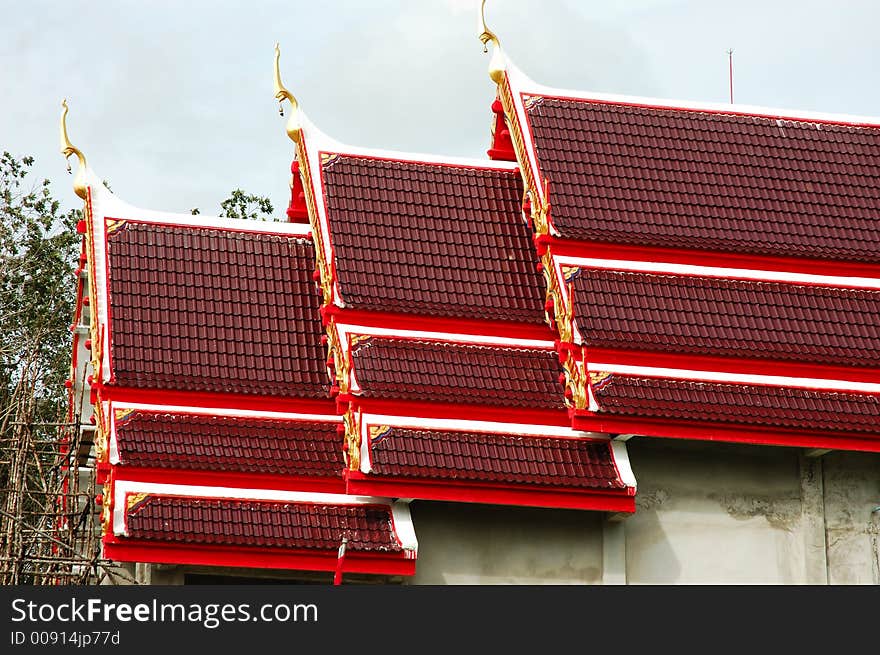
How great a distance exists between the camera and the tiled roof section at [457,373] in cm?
2166

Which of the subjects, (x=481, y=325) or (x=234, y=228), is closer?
(x=481, y=325)

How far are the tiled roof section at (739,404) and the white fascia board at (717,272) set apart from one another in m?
1.56

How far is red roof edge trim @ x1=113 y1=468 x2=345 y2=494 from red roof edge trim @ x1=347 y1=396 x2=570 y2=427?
0.90 meters

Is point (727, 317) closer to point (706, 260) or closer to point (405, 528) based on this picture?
point (706, 260)

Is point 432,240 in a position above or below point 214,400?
above

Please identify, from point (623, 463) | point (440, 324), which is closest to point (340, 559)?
point (440, 324)

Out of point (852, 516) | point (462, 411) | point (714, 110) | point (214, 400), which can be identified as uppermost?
point (714, 110)

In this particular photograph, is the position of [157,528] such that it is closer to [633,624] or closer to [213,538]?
[213,538]

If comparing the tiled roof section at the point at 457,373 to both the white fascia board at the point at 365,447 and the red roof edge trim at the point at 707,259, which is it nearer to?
the white fascia board at the point at 365,447

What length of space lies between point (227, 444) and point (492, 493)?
9.91 ft

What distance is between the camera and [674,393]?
21797mm

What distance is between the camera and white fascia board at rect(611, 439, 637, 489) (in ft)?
70.2

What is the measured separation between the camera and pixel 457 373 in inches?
867

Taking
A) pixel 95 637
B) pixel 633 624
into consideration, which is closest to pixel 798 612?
pixel 633 624
